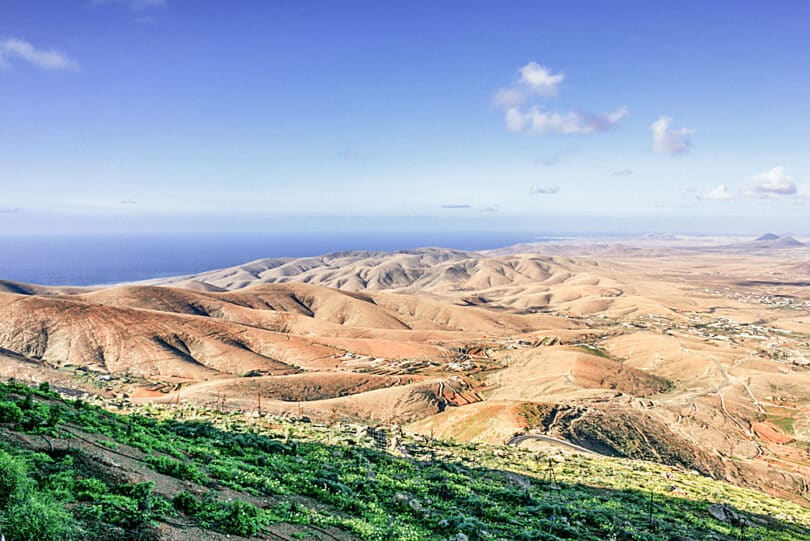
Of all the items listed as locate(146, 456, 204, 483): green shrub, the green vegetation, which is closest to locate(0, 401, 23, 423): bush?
the green vegetation

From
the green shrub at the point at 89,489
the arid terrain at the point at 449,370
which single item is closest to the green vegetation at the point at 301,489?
the green shrub at the point at 89,489

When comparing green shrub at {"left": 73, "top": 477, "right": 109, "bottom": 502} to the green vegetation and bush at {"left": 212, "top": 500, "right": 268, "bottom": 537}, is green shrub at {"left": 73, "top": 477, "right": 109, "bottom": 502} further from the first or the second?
bush at {"left": 212, "top": 500, "right": 268, "bottom": 537}

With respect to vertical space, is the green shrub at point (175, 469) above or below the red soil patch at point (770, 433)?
above

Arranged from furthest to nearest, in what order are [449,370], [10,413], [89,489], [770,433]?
[449,370] < [770,433] < [10,413] < [89,489]

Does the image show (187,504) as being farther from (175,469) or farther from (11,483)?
(11,483)

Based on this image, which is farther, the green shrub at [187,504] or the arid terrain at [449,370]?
the arid terrain at [449,370]

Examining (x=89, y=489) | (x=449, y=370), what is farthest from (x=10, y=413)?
(x=449, y=370)

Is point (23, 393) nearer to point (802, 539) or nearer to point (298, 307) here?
point (802, 539)

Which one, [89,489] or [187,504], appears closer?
[89,489]

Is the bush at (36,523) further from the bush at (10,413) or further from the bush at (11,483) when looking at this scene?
the bush at (10,413)

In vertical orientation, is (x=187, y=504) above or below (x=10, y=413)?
below

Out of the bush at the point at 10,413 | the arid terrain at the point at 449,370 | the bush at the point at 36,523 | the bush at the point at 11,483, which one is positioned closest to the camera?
the bush at the point at 36,523
